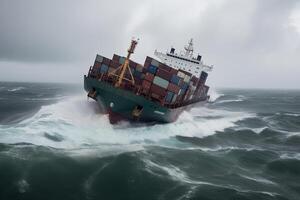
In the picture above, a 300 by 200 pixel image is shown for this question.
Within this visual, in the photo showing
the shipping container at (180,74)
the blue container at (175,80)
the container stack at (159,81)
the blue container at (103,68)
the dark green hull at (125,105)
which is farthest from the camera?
the blue container at (103,68)

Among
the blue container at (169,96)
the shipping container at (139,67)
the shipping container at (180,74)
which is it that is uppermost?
the shipping container at (180,74)

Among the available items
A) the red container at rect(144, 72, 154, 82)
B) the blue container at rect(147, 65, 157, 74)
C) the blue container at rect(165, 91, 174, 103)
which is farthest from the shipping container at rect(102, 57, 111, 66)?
the blue container at rect(165, 91, 174, 103)

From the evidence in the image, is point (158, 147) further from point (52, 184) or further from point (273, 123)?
Result: point (273, 123)

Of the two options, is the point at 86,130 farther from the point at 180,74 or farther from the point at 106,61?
the point at 180,74

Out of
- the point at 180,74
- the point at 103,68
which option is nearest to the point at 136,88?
the point at 180,74

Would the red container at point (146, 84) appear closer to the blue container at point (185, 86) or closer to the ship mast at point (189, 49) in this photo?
the blue container at point (185, 86)

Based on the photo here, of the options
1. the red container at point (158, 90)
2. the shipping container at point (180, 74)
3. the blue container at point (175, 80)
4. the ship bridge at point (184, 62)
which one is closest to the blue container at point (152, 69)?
the red container at point (158, 90)

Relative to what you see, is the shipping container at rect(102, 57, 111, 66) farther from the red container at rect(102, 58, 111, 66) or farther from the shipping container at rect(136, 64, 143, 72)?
the shipping container at rect(136, 64, 143, 72)
